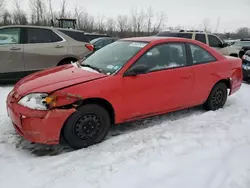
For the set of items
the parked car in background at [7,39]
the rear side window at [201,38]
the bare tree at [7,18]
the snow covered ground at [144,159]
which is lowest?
the snow covered ground at [144,159]

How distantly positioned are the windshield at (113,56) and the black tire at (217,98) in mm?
1874

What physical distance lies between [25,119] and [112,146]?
1240 mm

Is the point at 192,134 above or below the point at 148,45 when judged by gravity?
below

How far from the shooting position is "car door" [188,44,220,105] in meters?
4.76

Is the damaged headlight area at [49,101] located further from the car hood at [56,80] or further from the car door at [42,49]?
the car door at [42,49]

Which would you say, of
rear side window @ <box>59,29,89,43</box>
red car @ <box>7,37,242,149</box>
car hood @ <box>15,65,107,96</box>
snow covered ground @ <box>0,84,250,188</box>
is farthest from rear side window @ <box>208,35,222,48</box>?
car hood @ <box>15,65,107,96</box>

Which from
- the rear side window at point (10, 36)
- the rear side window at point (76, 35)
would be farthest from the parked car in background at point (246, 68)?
the rear side window at point (10, 36)

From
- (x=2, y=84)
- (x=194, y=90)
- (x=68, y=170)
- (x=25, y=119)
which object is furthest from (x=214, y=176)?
(x=2, y=84)

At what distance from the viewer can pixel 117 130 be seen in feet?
14.2

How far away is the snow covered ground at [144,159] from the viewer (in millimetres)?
2820

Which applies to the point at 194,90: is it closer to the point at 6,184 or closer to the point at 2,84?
the point at 6,184

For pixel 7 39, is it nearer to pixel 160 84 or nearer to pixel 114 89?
pixel 114 89

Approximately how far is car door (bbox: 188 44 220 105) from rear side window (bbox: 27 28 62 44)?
4.29 metres

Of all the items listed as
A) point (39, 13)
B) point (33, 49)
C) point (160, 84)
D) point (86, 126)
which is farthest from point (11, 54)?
point (39, 13)
